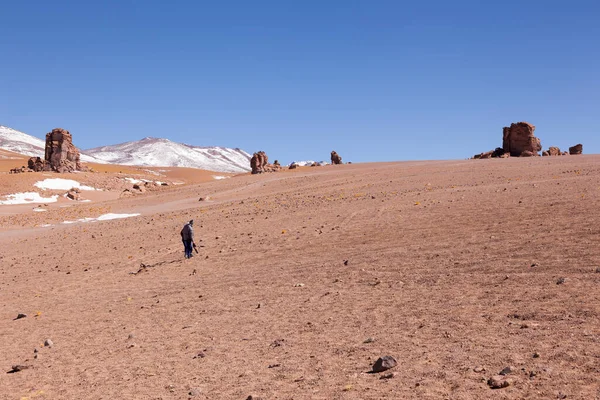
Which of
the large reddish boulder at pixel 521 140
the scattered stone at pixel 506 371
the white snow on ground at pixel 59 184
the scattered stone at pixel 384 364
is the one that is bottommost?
the scattered stone at pixel 384 364

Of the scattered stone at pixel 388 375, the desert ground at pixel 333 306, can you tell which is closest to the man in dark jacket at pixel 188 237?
the desert ground at pixel 333 306

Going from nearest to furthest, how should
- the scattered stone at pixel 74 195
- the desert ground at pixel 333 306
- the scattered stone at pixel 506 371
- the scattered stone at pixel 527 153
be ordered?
the scattered stone at pixel 506 371, the desert ground at pixel 333 306, the scattered stone at pixel 527 153, the scattered stone at pixel 74 195

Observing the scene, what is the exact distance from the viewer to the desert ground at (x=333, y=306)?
773 centimetres

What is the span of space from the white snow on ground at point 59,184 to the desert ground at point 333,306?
42.6 meters

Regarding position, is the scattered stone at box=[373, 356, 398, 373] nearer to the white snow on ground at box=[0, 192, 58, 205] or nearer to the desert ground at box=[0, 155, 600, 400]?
the desert ground at box=[0, 155, 600, 400]

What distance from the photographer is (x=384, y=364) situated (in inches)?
307

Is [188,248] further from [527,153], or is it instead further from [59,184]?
[59,184]

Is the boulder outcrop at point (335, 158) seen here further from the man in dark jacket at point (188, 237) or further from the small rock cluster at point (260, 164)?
the man in dark jacket at point (188, 237)

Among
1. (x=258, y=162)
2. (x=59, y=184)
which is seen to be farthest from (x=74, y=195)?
(x=258, y=162)

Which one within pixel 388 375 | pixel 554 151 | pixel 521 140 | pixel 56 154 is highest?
pixel 56 154

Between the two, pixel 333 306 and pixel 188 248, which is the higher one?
pixel 188 248

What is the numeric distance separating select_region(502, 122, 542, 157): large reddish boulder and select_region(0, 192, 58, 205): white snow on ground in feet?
156

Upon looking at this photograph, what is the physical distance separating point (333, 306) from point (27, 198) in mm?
54501

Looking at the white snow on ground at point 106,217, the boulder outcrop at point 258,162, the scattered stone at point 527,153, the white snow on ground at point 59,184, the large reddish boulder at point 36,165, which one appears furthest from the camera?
the large reddish boulder at point 36,165
